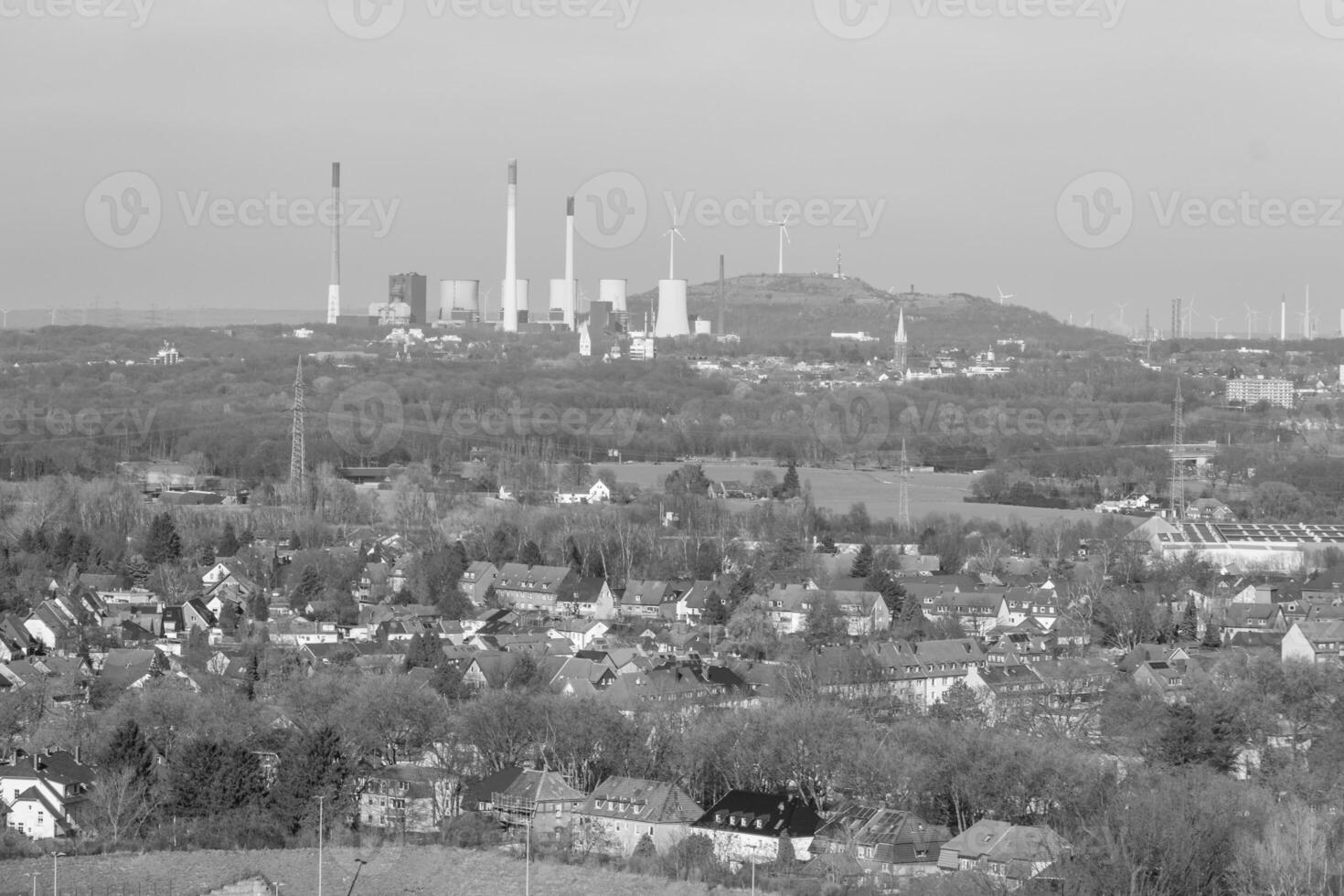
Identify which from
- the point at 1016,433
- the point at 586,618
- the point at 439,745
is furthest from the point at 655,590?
the point at 1016,433

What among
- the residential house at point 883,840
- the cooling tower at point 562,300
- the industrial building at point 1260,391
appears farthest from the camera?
the cooling tower at point 562,300

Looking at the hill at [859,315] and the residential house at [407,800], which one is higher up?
the hill at [859,315]

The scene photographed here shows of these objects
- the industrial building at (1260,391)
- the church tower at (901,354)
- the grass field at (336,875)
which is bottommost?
the grass field at (336,875)

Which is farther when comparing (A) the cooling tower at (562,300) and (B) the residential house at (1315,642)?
(A) the cooling tower at (562,300)

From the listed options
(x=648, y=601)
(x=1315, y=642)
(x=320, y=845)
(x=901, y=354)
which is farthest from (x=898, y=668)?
(x=901, y=354)

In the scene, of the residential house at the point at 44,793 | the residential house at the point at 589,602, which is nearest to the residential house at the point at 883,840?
the residential house at the point at 44,793

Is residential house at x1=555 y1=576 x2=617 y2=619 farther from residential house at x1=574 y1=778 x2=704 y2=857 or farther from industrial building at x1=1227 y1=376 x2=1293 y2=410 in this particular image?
industrial building at x1=1227 y1=376 x2=1293 y2=410

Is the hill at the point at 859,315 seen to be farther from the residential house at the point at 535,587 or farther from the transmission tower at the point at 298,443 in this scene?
the residential house at the point at 535,587

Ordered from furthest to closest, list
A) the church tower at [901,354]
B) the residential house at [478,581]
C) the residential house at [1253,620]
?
the church tower at [901,354] < the residential house at [478,581] < the residential house at [1253,620]
